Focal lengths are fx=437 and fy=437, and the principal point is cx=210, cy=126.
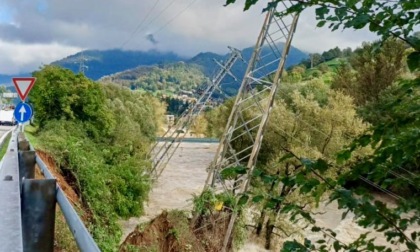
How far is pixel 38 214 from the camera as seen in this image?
6.03 ft

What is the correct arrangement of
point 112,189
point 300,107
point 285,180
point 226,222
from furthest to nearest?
point 300,107 → point 226,222 → point 112,189 → point 285,180

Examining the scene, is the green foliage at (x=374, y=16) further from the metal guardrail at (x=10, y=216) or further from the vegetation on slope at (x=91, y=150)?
the vegetation on slope at (x=91, y=150)

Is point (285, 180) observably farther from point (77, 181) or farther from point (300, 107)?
point (300, 107)

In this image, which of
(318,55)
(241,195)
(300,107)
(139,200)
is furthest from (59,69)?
(318,55)

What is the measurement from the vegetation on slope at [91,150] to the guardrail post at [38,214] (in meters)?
7.17

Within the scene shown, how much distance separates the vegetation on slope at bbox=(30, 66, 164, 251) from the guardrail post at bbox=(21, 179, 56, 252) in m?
7.17

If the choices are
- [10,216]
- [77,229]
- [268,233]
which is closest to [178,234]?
[268,233]

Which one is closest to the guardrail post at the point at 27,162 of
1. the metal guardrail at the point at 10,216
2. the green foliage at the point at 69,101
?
the metal guardrail at the point at 10,216

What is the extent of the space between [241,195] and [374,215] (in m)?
0.87

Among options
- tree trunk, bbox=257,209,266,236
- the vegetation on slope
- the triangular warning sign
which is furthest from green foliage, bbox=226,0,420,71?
tree trunk, bbox=257,209,266,236

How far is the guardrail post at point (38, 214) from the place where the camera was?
175 centimetres

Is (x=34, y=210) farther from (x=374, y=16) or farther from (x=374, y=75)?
(x=374, y=75)

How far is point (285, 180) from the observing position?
8.77 ft

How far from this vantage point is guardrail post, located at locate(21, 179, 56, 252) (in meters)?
1.75
